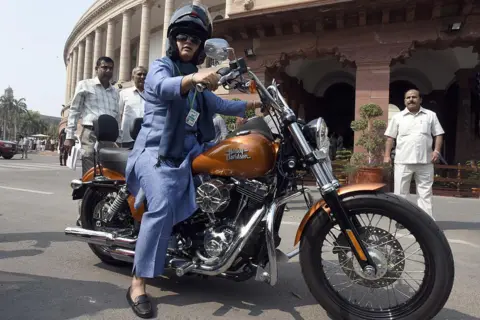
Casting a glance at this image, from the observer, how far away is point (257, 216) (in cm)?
225

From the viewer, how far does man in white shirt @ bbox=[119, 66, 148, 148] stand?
495 cm

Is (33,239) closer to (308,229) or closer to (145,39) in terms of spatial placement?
(308,229)

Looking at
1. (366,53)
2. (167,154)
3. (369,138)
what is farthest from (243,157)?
(366,53)

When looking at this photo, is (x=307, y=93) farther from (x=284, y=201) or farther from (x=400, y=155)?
(x=284, y=201)

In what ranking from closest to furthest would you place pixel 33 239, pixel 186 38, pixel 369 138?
1. pixel 186 38
2. pixel 33 239
3. pixel 369 138

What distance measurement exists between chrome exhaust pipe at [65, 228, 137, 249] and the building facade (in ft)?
30.0

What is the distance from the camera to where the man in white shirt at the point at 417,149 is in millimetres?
4902

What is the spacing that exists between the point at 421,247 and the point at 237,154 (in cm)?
111

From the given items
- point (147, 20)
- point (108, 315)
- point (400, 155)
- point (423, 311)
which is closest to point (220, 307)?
point (108, 315)

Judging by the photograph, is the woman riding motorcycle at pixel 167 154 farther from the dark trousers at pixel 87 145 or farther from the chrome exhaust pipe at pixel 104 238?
the dark trousers at pixel 87 145

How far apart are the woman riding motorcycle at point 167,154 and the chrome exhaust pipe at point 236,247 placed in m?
0.34

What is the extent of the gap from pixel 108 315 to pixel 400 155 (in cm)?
409

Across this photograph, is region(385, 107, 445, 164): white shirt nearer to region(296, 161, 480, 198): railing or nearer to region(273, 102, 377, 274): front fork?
region(273, 102, 377, 274): front fork

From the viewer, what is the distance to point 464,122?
13.9m
